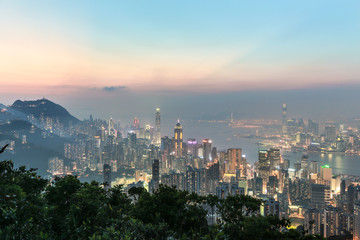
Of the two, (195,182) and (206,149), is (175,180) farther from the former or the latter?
(206,149)

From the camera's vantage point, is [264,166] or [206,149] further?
[206,149]

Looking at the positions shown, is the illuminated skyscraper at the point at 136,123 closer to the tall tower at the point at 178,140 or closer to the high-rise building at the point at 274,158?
the tall tower at the point at 178,140

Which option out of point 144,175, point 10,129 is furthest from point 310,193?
point 10,129

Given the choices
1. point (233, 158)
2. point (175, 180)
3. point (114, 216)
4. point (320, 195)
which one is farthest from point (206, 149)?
point (114, 216)

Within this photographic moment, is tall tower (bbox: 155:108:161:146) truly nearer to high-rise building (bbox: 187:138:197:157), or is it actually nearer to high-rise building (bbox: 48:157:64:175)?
high-rise building (bbox: 187:138:197:157)

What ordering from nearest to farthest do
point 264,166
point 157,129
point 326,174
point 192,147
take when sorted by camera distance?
1. point 326,174
2. point 264,166
3. point 192,147
4. point 157,129

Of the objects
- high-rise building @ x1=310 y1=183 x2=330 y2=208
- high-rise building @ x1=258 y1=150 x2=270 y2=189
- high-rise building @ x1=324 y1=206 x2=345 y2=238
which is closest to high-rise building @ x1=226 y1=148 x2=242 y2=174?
high-rise building @ x1=258 y1=150 x2=270 y2=189

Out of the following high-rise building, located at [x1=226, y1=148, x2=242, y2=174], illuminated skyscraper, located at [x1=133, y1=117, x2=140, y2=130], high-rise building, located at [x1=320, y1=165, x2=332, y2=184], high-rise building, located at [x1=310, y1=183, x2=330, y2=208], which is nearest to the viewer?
high-rise building, located at [x1=310, y1=183, x2=330, y2=208]

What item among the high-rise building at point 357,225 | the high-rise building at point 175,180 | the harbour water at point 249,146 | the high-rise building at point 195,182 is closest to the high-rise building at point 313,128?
the harbour water at point 249,146

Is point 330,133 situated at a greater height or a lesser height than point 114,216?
lesser
